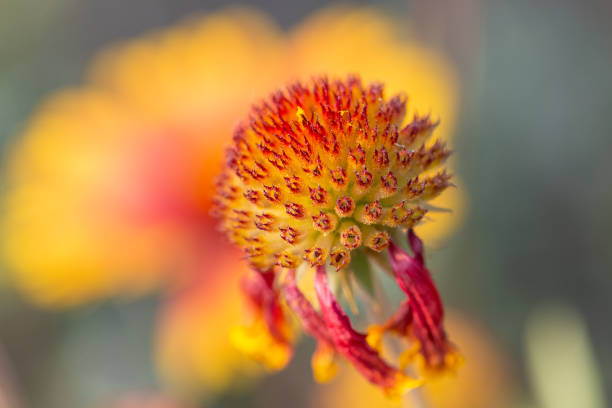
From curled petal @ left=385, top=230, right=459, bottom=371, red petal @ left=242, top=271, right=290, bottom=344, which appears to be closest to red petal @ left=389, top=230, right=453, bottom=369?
curled petal @ left=385, top=230, right=459, bottom=371

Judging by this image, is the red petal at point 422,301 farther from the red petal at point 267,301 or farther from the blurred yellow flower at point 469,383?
the blurred yellow flower at point 469,383

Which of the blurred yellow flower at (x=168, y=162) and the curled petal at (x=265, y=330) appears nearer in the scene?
the curled petal at (x=265, y=330)

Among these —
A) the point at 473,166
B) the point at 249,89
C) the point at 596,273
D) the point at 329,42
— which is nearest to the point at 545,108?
the point at 473,166

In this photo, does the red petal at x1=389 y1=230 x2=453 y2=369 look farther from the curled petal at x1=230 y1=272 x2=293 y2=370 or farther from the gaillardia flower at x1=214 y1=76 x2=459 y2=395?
the curled petal at x1=230 y1=272 x2=293 y2=370

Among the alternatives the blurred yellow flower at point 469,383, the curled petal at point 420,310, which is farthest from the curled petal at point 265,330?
the blurred yellow flower at point 469,383

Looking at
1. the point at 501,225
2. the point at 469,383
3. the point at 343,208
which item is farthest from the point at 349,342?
the point at 501,225

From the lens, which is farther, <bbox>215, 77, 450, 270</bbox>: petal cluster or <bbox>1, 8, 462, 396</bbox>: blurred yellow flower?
<bbox>1, 8, 462, 396</bbox>: blurred yellow flower

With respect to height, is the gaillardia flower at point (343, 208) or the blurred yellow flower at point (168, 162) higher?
the blurred yellow flower at point (168, 162)

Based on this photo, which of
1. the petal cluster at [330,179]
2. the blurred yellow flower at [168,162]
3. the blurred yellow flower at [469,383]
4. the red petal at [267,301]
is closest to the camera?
the petal cluster at [330,179]
